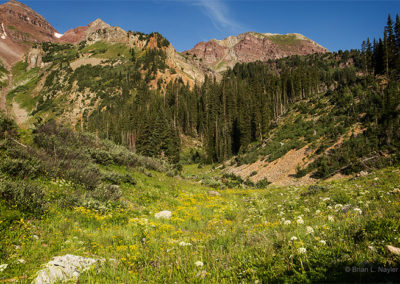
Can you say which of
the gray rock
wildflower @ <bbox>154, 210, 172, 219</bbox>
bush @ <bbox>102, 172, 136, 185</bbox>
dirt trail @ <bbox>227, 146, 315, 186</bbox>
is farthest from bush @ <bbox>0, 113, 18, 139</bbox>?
dirt trail @ <bbox>227, 146, 315, 186</bbox>

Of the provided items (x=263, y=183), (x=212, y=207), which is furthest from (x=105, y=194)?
(x=263, y=183)

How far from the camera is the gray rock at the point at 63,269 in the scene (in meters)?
3.36

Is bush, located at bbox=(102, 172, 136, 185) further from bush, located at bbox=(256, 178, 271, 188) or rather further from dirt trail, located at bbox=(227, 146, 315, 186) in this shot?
dirt trail, located at bbox=(227, 146, 315, 186)

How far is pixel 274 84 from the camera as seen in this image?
7925 centimetres

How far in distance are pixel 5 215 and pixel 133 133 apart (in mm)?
73640

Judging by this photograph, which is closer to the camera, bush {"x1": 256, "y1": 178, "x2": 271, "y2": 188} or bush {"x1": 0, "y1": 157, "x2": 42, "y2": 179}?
bush {"x1": 0, "y1": 157, "x2": 42, "y2": 179}

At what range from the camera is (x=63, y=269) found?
3521mm

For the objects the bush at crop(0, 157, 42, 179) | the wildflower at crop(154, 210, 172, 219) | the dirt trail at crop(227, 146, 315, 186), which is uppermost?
the bush at crop(0, 157, 42, 179)

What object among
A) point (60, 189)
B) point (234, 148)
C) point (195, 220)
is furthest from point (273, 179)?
point (234, 148)

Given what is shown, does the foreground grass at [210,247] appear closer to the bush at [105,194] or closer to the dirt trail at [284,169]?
the bush at [105,194]

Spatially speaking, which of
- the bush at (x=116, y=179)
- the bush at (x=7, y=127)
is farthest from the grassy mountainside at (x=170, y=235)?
the bush at (x=116, y=179)

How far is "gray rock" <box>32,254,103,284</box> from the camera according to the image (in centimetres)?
336

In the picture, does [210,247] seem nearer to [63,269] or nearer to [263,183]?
[63,269]

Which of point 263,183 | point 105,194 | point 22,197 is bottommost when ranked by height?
point 263,183
